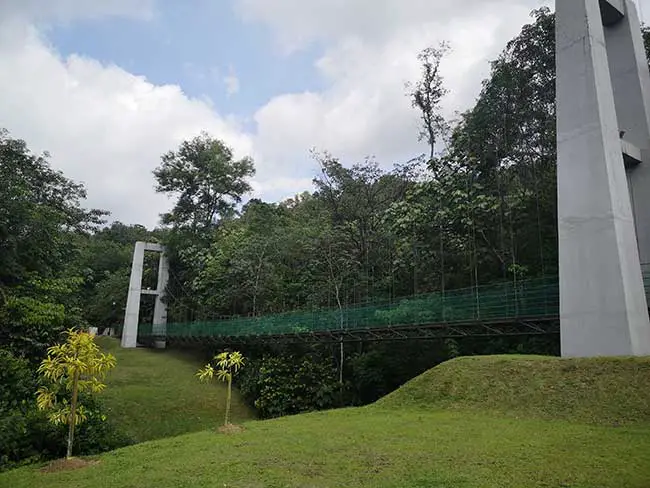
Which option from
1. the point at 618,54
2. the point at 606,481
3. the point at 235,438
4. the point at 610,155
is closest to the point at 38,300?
the point at 235,438

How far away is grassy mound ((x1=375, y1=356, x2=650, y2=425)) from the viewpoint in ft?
A: 22.0

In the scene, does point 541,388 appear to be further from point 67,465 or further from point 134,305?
point 134,305

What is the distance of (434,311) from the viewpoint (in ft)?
35.3

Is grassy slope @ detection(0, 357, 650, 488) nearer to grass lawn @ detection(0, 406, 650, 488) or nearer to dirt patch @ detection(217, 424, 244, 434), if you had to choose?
grass lawn @ detection(0, 406, 650, 488)

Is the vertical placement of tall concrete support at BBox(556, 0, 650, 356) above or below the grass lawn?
above

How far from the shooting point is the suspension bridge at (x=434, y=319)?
9.36 m

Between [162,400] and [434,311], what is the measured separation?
354 inches

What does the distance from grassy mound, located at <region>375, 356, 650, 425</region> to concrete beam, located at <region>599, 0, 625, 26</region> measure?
26.3 feet

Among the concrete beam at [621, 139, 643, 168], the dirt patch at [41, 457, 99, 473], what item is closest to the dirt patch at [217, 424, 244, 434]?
the dirt patch at [41, 457, 99, 473]

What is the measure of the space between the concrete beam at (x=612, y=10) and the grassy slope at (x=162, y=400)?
14.3 m

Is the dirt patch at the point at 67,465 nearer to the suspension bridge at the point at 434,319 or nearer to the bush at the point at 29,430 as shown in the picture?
the bush at the point at 29,430

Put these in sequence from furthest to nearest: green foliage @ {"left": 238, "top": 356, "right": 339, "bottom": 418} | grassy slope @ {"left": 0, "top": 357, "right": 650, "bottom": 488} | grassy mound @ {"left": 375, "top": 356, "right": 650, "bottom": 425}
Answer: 1. green foliage @ {"left": 238, "top": 356, "right": 339, "bottom": 418}
2. grassy mound @ {"left": 375, "top": 356, "right": 650, "bottom": 425}
3. grassy slope @ {"left": 0, "top": 357, "right": 650, "bottom": 488}

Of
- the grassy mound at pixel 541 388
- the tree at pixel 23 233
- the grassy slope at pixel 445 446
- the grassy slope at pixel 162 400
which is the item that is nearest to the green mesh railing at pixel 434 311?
the grassy mound at pixel 541 388

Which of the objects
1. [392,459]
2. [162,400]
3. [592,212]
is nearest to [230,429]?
[392,459]
